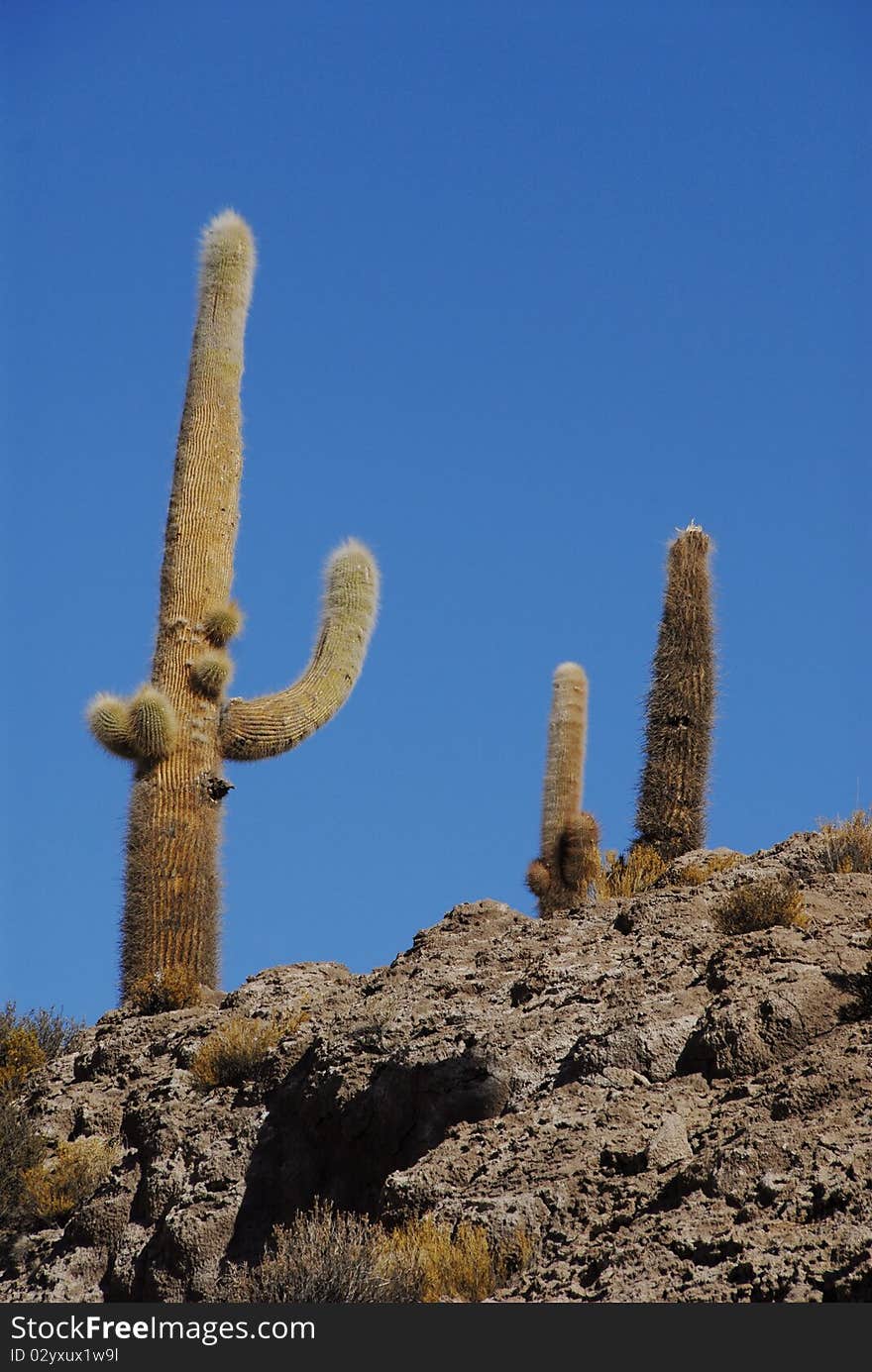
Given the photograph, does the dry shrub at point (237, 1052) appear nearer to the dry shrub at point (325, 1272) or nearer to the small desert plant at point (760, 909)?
the dry shrub at point (325, 1272)

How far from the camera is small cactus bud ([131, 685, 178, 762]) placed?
15.8 metres

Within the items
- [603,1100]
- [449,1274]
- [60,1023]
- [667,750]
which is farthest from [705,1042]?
[60,1023]

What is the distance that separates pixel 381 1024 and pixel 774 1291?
426cm

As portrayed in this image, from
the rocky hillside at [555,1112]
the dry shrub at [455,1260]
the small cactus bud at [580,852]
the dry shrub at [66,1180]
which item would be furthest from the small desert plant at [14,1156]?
the small cactus bud at [580,852]

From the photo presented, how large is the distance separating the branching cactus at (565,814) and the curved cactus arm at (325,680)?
3.14 m

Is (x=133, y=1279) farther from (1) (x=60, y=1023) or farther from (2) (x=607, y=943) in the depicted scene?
(1) (x=60, y=1023)

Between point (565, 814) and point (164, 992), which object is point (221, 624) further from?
point (565, 814)

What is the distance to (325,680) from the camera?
17.0 m

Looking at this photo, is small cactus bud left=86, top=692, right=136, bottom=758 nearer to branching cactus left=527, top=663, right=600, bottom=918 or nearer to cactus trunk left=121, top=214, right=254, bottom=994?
cactus trunk left=121, top=214, right=254, bottom=994

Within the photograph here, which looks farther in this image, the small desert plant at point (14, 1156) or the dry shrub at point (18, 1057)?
the dry shrub at point (18, 1057)

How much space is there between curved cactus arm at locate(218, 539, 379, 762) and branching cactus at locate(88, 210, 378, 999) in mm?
10

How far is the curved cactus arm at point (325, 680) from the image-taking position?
16.6 meters

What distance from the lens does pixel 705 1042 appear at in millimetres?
9992

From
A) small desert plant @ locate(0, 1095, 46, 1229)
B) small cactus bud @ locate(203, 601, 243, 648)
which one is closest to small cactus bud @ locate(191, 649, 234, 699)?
small cactus bud @ locate(203, 601, 243, 648)
